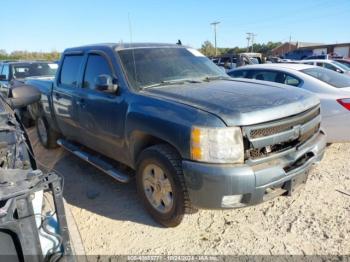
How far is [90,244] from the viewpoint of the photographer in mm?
3293

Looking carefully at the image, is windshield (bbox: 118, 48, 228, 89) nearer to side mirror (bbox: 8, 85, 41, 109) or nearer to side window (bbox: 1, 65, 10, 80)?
side mirror (bbox: 8, 85, 41, 109)

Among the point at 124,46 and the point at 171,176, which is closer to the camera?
the point at 171,176

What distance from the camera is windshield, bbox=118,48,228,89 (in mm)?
3873

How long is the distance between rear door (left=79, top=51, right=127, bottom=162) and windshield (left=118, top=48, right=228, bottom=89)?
0.24 m

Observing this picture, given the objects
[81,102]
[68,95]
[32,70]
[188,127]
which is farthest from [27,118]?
[188,127]

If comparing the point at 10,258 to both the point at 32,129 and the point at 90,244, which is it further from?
the point at 32,129

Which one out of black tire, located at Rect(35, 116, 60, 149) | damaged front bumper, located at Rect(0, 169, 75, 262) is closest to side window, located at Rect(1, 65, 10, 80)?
black tire, located at Rect(35, 116, 60, 149)

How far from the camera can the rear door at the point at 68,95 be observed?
189 inches

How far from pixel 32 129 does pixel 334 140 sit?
700 centimetres

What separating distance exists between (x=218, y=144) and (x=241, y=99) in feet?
1.93

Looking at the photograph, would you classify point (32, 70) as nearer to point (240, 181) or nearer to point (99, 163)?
point (99, 163)

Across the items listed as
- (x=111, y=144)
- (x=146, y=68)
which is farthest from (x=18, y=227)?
(x=146, y=68)

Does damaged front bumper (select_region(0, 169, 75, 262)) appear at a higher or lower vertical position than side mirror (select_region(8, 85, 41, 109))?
lower

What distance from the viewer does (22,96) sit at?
12.0ft
